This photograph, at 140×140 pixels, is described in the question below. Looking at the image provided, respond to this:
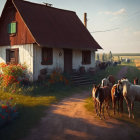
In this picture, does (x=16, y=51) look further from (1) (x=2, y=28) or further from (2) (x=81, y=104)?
(2) (x=81, y=104)

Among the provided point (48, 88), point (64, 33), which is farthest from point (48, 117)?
point (64, 33)

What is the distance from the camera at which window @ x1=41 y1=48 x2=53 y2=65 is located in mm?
15430

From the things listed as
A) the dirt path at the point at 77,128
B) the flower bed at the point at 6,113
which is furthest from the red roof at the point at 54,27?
the dirt path at the point at 77,128

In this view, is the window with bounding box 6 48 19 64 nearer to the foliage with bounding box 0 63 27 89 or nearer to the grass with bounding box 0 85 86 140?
the foliage with bounding box 0 63 27 89

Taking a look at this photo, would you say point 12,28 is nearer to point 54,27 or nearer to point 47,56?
point 54,27

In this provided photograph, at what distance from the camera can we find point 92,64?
20.2 metres

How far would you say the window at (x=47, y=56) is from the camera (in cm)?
1543

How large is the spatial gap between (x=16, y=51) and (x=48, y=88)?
18.3 ft

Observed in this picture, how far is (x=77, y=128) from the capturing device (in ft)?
21.1

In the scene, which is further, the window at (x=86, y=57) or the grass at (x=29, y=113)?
the window at (x=86, y=57)

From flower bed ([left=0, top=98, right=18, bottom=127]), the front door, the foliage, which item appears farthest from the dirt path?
the front door

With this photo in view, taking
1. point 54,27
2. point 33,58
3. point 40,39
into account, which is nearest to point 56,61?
point 33,58

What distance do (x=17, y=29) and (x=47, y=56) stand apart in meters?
3.85

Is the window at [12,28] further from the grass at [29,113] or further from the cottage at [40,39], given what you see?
the grass at [29,113]
